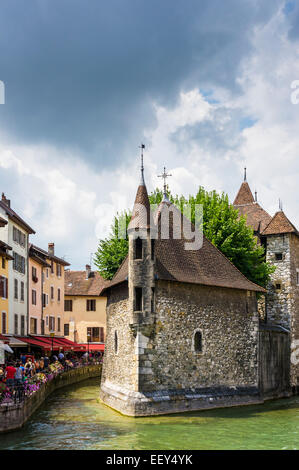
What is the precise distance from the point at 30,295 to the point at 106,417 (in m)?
19.3

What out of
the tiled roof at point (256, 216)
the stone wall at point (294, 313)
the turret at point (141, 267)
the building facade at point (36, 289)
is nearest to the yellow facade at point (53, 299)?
the building facade at point (36, 289)

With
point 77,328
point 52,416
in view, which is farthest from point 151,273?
point 77,328

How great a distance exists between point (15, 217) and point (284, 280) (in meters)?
16.5

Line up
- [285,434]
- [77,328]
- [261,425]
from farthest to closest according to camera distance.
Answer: [77,328], [261,425], [285,434]

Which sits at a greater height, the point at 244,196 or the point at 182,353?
the point at 244,196

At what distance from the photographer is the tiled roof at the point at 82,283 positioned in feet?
176

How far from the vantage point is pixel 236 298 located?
25406 mm

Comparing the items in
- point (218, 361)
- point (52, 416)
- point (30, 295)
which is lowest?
point (52, 416)

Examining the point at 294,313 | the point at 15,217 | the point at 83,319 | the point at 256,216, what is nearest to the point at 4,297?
the point at 15,217

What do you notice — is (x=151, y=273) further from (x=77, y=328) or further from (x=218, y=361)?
(x=77, y=328)

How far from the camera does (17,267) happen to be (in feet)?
115

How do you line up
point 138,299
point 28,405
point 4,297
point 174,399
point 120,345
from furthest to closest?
point 4,297 → point 120,345 → point 138,299 → point 174,399 → point 28,405

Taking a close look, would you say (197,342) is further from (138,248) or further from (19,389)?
(19,389)

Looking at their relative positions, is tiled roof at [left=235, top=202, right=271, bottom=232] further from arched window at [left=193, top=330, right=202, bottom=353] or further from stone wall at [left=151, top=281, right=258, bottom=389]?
arched window at [left=193, top=330, right=202, bottom=353]
